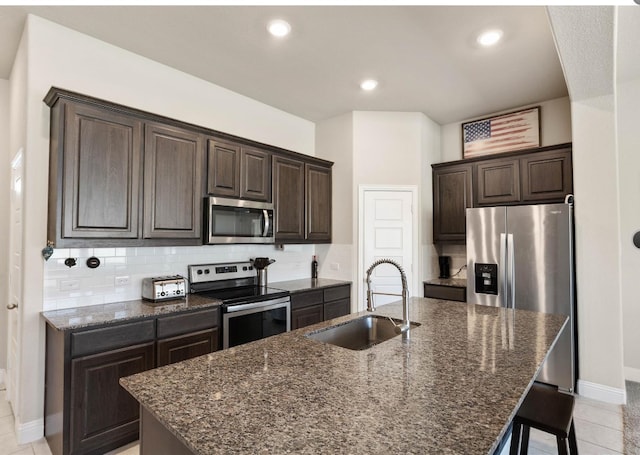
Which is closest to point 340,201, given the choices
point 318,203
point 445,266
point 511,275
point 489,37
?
point 318,203

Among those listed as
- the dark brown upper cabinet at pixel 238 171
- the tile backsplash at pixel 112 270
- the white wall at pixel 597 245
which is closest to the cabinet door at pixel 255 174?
the dark brown upper cabinet at pixel 238 171

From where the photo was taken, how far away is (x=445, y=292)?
396 centimetres

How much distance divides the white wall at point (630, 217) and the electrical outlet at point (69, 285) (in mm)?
4861

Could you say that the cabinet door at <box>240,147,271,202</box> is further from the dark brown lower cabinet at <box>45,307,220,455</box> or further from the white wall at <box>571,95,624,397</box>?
the white wall at <box>571,95,624,397</box>

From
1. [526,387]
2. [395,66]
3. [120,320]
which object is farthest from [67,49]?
[526,387]

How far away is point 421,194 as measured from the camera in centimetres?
426

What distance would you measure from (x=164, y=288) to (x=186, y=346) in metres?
0.53

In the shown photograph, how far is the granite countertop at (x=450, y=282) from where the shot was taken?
12.8 ft

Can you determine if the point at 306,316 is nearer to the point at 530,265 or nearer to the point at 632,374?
the point at 530,265

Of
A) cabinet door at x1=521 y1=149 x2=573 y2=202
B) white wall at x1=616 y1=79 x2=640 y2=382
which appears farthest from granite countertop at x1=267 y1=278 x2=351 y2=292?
white wall at x1=616 y1=79 x2=640 y2=382

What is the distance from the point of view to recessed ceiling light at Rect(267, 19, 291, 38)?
253 centimetres

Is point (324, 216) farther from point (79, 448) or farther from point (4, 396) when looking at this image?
point (4, 396)

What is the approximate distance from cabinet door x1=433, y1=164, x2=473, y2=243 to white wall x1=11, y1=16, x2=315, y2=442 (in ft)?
8.58

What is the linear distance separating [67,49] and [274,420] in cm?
306
